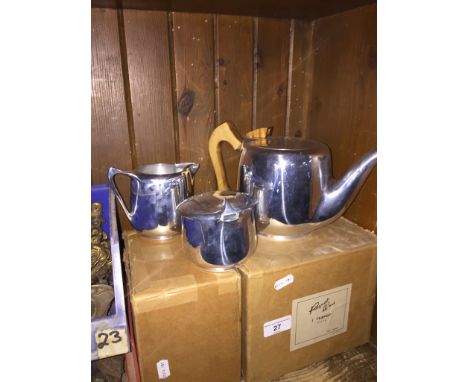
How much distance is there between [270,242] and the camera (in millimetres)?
613

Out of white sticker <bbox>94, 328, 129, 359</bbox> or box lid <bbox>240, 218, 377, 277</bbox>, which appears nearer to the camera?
white sticker <bbox>94, 328, 129, 359</bbox>

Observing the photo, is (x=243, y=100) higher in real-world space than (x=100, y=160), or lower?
higher

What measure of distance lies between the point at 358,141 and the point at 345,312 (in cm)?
35

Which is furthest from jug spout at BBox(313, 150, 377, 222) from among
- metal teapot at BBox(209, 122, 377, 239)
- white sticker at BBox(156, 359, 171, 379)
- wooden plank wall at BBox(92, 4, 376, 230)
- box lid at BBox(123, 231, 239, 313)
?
white sticker at BBox(156, 359, 171, 379)

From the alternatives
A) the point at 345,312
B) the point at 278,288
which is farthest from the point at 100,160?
the point at 345,312

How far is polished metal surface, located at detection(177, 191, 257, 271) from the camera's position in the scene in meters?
0.49

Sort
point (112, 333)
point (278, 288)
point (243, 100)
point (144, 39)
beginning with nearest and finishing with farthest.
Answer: point (112, 333)
point (278, 288)
point (144, 39)
point (243, 100)

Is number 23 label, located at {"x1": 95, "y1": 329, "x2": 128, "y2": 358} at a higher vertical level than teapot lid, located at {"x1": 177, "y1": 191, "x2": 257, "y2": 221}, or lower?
lower

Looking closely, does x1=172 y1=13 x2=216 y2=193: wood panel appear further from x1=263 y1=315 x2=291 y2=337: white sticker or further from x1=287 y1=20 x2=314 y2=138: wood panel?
x1=263 y1=315 x2=291 y2=337: white sticker

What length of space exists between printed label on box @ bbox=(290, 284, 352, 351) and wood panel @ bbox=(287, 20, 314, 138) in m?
0.43

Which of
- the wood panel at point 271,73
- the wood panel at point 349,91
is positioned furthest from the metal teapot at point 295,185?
the wood panel at point 271,73

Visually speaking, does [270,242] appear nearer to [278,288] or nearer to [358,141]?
[278,288]

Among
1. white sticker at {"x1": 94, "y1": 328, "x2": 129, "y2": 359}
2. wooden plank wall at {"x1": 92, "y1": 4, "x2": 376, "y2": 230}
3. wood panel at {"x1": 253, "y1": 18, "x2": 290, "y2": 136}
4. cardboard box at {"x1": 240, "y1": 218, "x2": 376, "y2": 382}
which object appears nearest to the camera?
white sticker at {"x1": 94, "y1": 328, "x2": 129, "y2": 359}

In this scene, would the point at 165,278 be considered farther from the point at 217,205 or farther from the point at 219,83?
the point at 219,83
